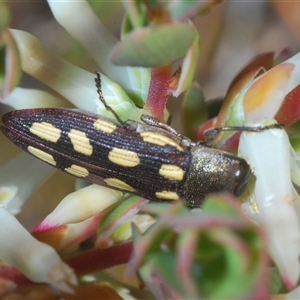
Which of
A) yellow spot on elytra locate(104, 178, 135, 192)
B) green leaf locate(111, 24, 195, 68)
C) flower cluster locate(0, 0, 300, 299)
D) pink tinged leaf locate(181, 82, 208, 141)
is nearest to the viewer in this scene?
flower cluster locate(0, 0, 300, 299)

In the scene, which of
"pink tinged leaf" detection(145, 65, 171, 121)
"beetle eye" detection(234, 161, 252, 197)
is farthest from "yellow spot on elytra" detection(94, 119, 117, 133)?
"beetle eye" detection(234, 161, 252, 197)

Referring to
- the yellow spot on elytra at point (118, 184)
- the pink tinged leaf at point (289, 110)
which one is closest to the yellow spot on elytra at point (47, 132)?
the yellow spot on elytra at point (118, 184)

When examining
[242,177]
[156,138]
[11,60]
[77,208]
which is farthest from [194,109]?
[11,60]

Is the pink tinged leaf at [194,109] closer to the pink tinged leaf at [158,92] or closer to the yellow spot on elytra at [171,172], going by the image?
the yellow spot on elytra at [171,172]

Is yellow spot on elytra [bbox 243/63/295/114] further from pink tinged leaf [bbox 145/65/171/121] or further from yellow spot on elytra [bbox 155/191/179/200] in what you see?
yellow spot on elytra [bbox 155/191/179/200]

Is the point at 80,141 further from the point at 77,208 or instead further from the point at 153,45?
the point at 153,45

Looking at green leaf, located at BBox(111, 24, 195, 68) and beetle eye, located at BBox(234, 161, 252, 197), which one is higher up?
green leaf, located at BBox(111, 24, 195, 68)

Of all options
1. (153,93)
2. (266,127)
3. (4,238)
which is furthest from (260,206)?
(4,238)
